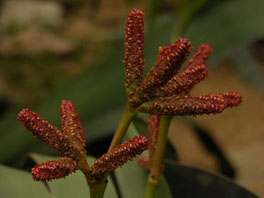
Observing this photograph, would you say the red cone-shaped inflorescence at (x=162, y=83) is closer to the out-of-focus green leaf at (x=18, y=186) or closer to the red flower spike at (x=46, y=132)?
the red flower spike at (x=46, y=132)

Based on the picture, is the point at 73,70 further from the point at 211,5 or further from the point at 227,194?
the point at 227,194

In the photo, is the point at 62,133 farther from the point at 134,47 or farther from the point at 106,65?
the point at 106,65

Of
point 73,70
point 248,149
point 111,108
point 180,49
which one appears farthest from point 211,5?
point 73,70

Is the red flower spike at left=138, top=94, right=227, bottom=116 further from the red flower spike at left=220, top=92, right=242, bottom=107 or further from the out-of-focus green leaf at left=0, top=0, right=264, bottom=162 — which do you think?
the out-of-focus green leaf at left=0, top=0, right=264, bottom=162

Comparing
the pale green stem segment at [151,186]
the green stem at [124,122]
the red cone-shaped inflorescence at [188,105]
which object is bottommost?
the pale green stem segment at [151,186]

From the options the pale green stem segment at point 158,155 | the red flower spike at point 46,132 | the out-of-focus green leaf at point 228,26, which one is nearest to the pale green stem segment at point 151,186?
the pale green stem segment at point 158,155

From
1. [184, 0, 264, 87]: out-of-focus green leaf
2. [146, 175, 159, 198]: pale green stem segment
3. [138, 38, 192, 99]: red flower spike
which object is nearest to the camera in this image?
[138, 38, 192, 99]: red flower spike

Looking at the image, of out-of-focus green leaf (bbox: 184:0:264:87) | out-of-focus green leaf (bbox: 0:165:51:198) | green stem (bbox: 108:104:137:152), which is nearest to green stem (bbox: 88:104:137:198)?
green stem (bbox: 108:104:137:152)
